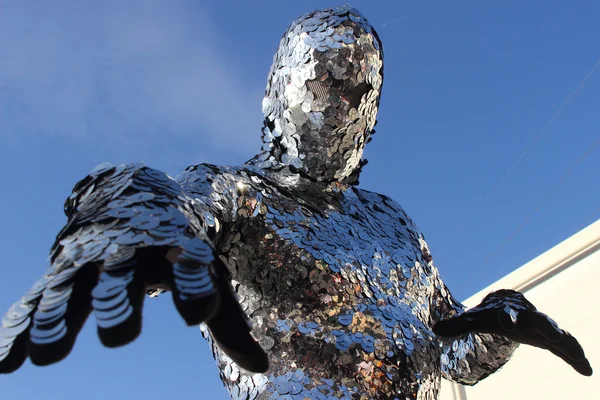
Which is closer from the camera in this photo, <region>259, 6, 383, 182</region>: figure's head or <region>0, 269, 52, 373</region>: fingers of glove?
<region>0, 269, 52, 373</region>: fingers of glove

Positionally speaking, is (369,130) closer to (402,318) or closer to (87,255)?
(402,318)

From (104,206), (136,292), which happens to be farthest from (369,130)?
(136,292)

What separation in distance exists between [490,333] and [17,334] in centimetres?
145

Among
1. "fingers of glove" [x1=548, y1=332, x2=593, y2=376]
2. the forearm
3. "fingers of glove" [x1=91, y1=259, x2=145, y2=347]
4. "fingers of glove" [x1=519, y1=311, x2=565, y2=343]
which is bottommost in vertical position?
"fingers of glove" [x1=91, y1=259, x2=145, y2=347]

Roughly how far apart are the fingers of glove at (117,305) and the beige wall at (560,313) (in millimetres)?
6487

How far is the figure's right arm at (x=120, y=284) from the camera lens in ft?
3.48

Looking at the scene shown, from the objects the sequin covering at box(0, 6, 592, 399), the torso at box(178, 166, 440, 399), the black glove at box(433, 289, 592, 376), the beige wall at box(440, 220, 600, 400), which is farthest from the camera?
the beige wall at box(440, 220, 600, 400)

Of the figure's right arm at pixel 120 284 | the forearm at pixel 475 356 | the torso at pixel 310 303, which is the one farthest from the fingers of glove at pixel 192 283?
the forearm at pixel 475 356

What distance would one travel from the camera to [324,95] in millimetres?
2109

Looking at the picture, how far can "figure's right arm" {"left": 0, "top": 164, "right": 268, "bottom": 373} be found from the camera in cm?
106

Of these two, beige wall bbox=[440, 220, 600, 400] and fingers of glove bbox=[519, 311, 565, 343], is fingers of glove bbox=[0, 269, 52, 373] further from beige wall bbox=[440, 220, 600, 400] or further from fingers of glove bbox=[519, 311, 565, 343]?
beige wall bbox=[440, 220, 600, 400]

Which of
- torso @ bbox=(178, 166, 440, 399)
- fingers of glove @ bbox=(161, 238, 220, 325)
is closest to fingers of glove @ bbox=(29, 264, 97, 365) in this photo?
fingers of glove @ bbox=(161, 238, 220, 325)

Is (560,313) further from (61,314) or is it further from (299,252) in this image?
(61,314)

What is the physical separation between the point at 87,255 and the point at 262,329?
86cm
